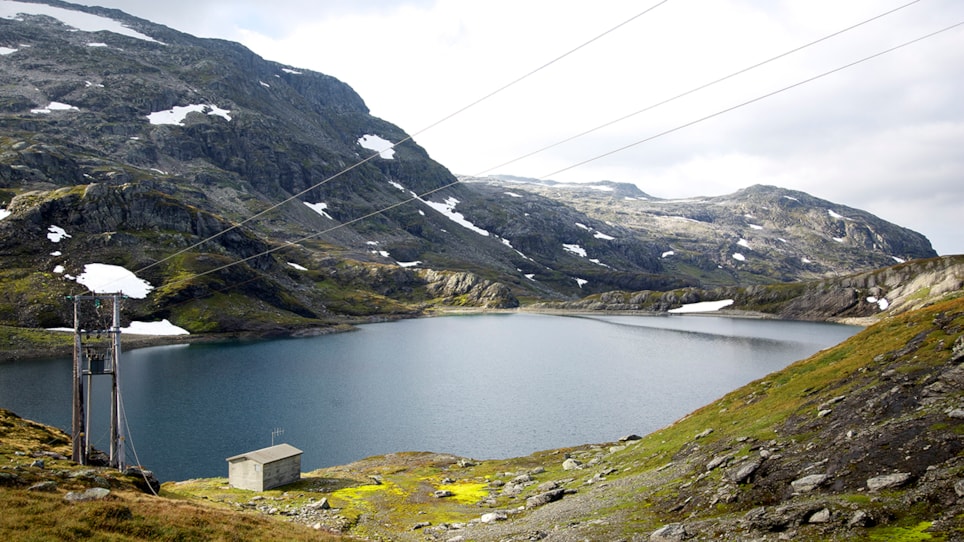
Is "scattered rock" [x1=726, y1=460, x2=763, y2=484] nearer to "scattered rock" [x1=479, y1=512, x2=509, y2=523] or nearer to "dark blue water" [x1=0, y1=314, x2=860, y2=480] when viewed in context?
"scattered rock" [x1=479, y1=512, x2=509, y2=523]

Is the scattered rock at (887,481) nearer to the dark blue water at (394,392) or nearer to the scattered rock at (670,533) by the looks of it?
the scattered rock at (670,533)

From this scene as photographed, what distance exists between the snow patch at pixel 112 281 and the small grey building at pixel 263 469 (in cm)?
11522

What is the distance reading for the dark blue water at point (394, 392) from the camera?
61594 millimetres

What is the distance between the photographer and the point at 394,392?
282 feet

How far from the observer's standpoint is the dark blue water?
61.6 meters

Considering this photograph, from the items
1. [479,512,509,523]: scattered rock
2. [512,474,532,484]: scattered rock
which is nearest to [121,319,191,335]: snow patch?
[512,474,532,484]: scattered rock

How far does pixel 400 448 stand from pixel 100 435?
110ft

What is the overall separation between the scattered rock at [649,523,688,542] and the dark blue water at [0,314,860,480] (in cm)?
3804

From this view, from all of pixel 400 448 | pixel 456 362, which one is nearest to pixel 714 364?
pixel 456 362

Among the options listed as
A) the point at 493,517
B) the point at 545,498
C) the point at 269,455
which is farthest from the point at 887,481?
the point at 269,455

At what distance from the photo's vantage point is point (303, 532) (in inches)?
1031

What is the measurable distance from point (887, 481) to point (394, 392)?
243 feet

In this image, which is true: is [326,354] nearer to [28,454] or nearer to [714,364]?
[714,364]

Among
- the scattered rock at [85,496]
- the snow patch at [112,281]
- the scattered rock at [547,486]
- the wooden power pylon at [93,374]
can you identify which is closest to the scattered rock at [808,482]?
the scattered rock at [547,486]
